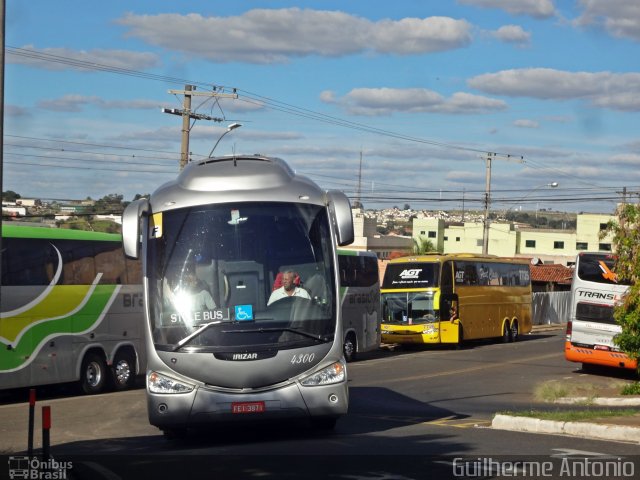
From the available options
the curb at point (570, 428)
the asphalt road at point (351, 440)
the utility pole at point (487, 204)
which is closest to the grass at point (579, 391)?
the asphalt road at point (351, 440)

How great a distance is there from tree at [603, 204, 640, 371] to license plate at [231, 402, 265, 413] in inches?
400

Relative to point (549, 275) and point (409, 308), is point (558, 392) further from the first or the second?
point (549, 275)

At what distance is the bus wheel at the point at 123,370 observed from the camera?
71.2ft

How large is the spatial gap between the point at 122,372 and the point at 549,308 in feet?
136

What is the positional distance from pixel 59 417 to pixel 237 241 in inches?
275

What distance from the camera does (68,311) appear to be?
20.2 meters

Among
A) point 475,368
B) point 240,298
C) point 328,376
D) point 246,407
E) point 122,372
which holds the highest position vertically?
point 240,298

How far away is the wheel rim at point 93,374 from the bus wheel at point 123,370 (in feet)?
1.37

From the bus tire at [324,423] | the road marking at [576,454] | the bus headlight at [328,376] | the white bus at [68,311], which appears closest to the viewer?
the road marking at [576,454]

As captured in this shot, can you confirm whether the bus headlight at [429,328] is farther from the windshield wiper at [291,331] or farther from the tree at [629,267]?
the windshield wiper at [291,331]

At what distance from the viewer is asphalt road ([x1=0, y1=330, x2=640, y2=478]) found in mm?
10000

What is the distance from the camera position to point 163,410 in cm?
1136

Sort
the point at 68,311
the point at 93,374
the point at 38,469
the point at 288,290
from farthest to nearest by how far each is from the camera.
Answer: the point at 93,374 → the point at 68,311 → the point at 288,290 → the point at 38,469

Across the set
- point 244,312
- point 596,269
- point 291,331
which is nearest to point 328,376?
point 291,331
